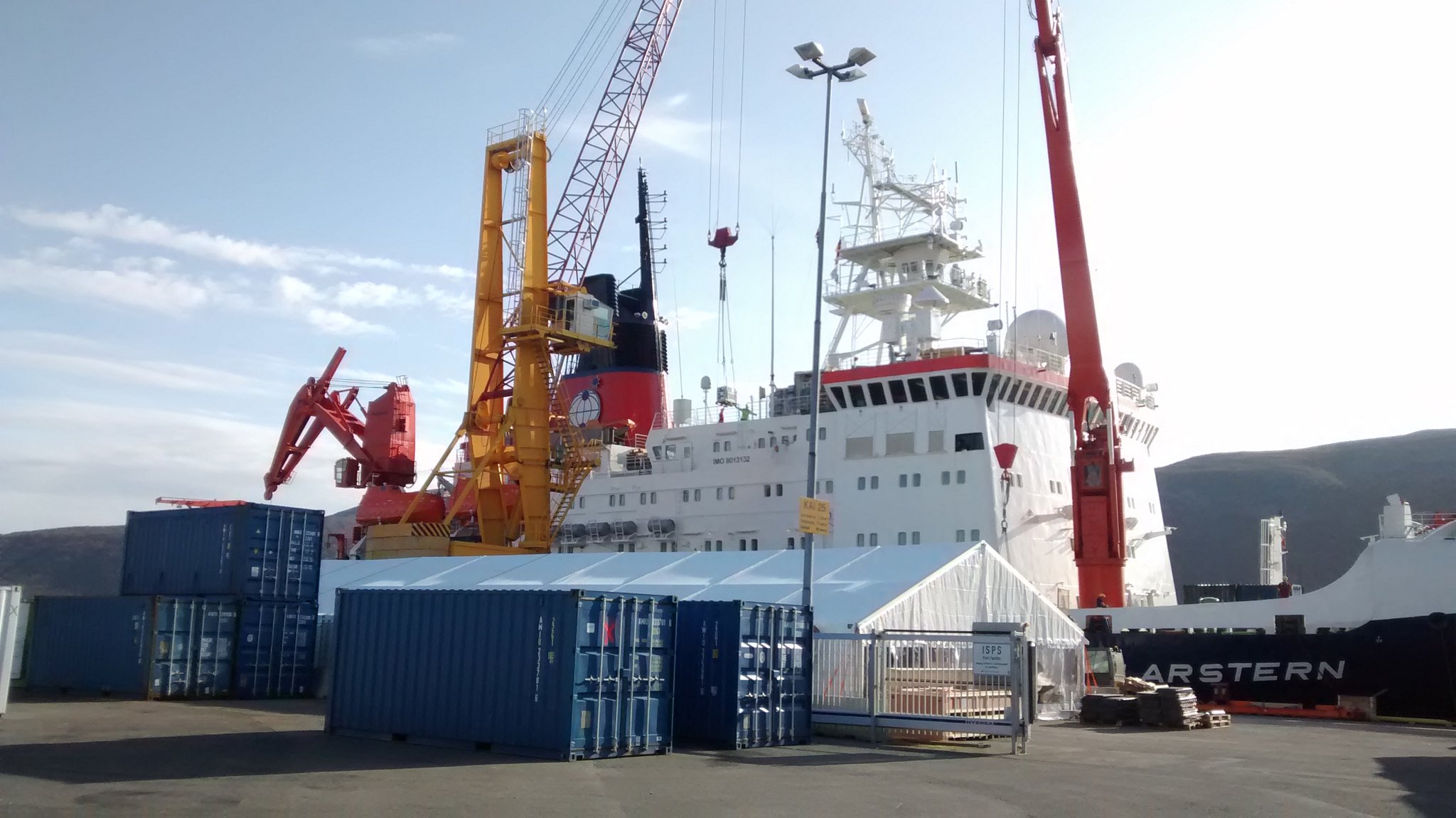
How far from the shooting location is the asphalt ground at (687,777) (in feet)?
34.1

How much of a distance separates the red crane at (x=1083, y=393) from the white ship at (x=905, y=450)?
7.92 feet

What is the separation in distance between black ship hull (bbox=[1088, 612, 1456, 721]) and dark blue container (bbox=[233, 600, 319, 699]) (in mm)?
18964

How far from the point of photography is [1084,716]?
22.2m

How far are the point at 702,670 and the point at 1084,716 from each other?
976 centimetres

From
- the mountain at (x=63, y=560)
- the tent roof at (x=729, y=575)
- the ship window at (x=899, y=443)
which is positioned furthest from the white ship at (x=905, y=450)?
the mountain at (x=63, y=560)

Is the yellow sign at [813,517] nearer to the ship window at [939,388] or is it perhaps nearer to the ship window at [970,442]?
the ship window at [970,442]

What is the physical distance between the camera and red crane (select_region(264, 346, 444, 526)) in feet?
146

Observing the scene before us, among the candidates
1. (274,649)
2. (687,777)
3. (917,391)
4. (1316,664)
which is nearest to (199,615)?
(274,649)

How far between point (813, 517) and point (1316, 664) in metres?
15.5

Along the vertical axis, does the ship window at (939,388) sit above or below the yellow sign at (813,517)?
above

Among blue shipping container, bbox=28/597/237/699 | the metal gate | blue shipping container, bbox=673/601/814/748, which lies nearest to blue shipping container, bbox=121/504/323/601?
blue shipping container, bbox=28/597/237/699

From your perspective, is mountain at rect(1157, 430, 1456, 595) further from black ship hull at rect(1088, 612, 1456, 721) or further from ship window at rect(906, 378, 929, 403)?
black ship hull at rect(1088, 612, 1456, 721)

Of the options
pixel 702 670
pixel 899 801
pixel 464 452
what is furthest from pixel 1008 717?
pixel 464 452

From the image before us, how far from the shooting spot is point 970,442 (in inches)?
1261
